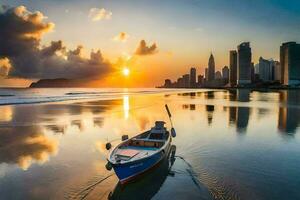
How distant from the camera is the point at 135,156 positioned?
16141 mm

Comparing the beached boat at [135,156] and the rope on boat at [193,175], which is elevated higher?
the beached boat at [135,156]

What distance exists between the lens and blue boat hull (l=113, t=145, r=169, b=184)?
46.5 feet

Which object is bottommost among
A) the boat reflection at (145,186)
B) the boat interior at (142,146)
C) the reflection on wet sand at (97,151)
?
the boat reflection at (145,186)

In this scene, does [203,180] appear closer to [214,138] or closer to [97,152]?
[97,152]

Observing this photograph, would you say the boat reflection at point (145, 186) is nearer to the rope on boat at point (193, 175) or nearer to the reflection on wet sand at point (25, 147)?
the rope on boat at point (193, 175)

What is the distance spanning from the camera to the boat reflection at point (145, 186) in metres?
13.6

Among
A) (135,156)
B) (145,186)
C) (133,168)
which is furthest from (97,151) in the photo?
(145,186)

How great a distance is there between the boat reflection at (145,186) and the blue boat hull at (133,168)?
51cm

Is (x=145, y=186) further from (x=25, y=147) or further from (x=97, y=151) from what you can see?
(x=25, y=147)

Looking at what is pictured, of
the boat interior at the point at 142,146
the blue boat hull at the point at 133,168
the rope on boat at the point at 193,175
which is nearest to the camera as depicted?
the blue boat hull at the point at 133,168

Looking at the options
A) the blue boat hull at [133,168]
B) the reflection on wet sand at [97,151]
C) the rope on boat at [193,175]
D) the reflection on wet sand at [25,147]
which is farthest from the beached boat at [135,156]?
the reflection on wet sand at [25,147]

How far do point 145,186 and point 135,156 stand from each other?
2.12 m

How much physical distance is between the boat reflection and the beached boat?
49cm

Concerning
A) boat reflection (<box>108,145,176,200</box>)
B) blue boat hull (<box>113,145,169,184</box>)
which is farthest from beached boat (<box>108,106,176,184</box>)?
boat reflection (<box>108,145,176,200</box>)
